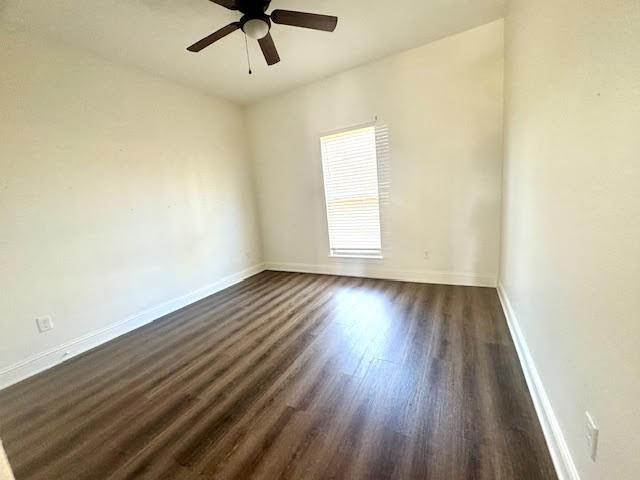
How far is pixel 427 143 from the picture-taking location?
3102 mm

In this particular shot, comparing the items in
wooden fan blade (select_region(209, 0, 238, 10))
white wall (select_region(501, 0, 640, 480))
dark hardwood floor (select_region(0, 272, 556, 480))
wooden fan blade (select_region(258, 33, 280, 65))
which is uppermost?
wooden fan blade (select_region(209, 0, 238, 10))

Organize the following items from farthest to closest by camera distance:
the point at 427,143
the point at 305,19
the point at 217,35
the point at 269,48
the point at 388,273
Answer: the point at 388,273
the point at 427,143
the point at 269,48
the point at 217,35
the point at 305,19

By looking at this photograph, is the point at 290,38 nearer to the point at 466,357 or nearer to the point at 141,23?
the point at 141,23

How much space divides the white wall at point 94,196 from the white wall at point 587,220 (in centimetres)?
357

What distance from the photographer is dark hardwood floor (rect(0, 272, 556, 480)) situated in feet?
3.97

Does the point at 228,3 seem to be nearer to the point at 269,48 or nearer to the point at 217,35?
the point at 217,35

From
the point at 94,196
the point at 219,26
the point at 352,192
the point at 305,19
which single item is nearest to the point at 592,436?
the point at 305,19

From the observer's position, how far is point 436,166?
3.10 meters

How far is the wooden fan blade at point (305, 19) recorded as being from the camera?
1790 millimetres

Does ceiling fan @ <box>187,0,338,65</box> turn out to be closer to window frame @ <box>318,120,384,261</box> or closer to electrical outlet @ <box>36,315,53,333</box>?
window frame @ <box>318,120,384,261</box>

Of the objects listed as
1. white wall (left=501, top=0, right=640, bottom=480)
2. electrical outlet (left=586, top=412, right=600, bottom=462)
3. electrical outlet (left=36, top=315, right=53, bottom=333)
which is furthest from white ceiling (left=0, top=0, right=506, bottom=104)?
electrical outlet (left=586, top=412, right=600, bottom=462)

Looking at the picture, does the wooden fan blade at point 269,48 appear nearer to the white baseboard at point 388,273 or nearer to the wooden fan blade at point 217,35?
the wooden fan blade at point 217,35

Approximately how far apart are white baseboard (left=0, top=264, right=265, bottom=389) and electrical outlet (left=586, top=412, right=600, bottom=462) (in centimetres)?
356

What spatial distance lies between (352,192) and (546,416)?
2977 mm
